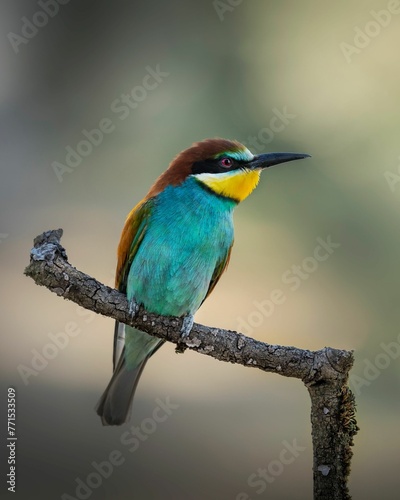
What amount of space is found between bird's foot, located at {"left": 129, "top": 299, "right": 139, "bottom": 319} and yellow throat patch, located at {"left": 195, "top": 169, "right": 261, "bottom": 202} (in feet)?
1.74

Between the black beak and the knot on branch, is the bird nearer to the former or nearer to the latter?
the black beak

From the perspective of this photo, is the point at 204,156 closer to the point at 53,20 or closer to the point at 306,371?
the point at 306,371

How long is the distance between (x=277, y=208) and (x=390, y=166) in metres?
0.69

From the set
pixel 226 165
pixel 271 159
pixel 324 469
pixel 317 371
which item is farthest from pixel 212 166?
pixel 324 469

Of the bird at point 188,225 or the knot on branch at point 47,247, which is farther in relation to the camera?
the bird at point 188,225

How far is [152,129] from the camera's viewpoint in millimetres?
4355

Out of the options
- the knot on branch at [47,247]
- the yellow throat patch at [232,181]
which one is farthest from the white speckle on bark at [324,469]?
the yellow throat patch at [232,181]

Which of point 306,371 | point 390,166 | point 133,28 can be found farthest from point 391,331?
point 133,28

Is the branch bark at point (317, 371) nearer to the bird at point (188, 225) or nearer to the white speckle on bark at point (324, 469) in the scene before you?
the white speckle on bark at point (324, 469)

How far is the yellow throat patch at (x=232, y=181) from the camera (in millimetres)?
2395

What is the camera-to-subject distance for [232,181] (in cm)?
240

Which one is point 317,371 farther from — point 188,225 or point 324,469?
point 188,225

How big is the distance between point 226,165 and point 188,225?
24 centimetres

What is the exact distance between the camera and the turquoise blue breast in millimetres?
2350
